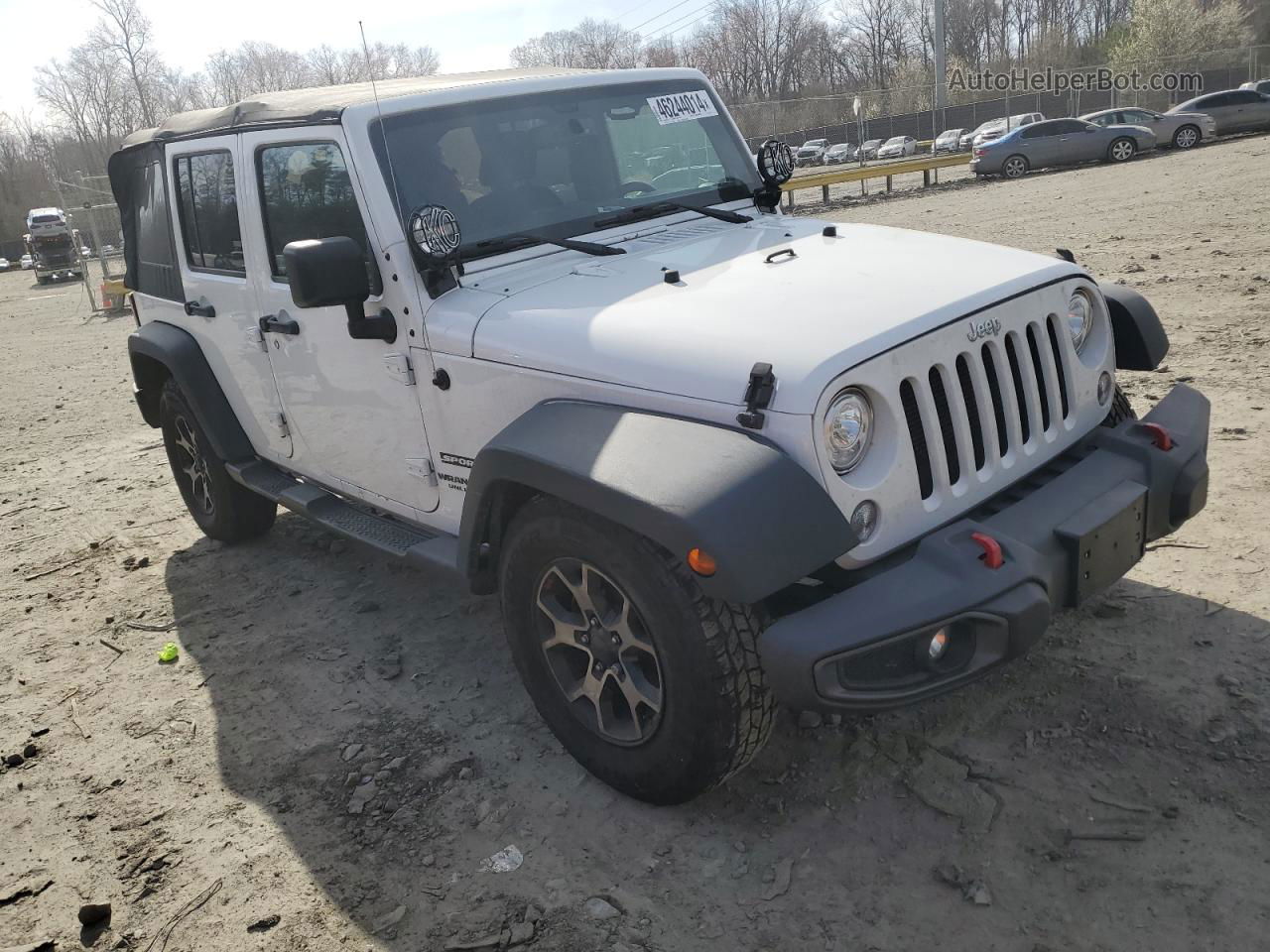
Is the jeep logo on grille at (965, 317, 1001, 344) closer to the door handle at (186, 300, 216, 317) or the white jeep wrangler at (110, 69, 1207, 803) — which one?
the white jeep wrangler at (110, 69, 1207, 803)

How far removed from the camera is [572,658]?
3.18 meters

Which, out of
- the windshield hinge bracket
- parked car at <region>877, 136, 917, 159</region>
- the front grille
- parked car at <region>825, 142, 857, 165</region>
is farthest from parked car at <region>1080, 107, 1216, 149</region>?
the windshield hinge bracket

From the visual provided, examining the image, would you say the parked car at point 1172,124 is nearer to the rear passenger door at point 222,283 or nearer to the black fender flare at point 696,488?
the rear passenger door at point 222,283

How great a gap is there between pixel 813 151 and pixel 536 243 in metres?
40.7

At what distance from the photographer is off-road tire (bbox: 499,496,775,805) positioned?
8.58 feet

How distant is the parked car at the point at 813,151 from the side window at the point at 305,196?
39.3 m

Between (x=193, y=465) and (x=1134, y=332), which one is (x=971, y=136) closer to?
(x=193, y=465)

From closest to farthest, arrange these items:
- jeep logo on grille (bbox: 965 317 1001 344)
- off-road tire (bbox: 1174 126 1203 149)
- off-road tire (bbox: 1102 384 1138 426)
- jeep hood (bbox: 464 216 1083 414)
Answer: jeep hood (bbox: 464 216 1083 414) → jeep logo on grille (bbox: 965 317 1001 344) → off-road tire (bbox: 1102 384 1138 426) → off-road tire (bbox: 1174 126 1203 149)

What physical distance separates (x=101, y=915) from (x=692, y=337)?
2.33 meters

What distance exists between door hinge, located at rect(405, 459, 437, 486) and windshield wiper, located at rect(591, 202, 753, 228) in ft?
3.53

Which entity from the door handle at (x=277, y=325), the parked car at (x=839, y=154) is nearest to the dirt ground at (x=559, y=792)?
the door handle at (x=277, y=325)

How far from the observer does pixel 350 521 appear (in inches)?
164

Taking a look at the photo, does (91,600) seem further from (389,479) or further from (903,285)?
(903,285)

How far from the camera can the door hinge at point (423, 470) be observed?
144 inches
